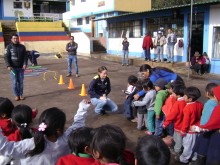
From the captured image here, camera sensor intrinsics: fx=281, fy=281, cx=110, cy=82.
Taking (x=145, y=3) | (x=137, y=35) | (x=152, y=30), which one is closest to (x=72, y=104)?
(x=152, y=30)

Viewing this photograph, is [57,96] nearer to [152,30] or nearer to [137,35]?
[152,30]

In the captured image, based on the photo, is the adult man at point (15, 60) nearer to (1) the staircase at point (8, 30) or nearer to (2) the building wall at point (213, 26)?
(2) the building wall at point (213, 26)

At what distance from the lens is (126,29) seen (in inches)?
830

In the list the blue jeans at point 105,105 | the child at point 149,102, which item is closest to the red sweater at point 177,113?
the child at point 149,102

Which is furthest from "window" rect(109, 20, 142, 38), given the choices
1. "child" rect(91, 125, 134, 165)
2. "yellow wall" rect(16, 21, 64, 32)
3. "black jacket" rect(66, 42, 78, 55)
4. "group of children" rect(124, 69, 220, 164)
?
"child" rect(91, 125, 134, 165)

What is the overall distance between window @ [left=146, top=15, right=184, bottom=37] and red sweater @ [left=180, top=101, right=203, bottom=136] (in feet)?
39.6

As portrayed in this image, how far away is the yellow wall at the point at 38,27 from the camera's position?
27.2 m

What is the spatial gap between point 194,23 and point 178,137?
1174 cm

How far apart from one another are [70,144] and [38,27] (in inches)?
1069

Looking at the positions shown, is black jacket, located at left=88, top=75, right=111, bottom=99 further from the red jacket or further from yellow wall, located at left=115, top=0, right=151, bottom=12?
yellow wall, located at left=115, top=0, right=151, bottom=12

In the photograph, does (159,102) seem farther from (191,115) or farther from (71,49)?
(71,49)

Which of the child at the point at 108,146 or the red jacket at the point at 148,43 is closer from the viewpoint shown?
the child at the point at 108,146

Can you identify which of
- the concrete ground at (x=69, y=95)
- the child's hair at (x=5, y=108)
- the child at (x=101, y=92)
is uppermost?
the child's hair at (x=5, y=108)

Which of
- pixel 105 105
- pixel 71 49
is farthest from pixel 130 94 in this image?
pixel 71 49
